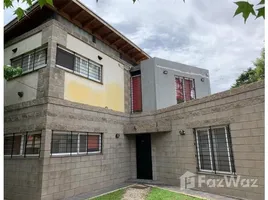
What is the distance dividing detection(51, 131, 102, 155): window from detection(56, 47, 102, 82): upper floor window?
261cm

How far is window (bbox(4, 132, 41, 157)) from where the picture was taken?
7223mm

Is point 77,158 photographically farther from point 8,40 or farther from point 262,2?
point 262,2

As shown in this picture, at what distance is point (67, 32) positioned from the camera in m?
8.33

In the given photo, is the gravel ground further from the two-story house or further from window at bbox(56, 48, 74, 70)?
window at bbox(56, 48, 74, 70)

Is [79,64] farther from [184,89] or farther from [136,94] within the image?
[184,89]

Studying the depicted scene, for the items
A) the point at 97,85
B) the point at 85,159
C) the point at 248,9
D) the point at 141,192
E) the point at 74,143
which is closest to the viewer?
the point at 248,9

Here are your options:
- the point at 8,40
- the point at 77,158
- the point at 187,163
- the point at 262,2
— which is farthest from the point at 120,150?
the point at 262,2

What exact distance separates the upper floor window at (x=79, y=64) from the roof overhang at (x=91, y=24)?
5.00 feet

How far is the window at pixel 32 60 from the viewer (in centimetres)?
795

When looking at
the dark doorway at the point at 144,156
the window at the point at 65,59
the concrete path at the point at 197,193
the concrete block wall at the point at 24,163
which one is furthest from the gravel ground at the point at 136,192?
the window at the point at 65,59

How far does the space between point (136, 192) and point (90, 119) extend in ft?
11.2

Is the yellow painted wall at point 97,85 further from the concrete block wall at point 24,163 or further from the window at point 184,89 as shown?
the window at point 184,89

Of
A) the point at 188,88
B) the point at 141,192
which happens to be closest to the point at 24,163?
the point at 141,192

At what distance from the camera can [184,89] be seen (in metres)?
12.3
